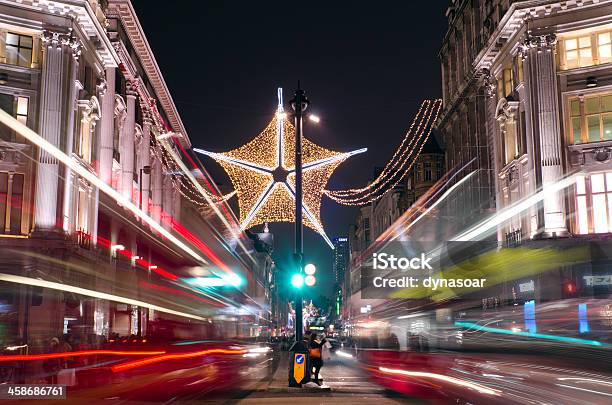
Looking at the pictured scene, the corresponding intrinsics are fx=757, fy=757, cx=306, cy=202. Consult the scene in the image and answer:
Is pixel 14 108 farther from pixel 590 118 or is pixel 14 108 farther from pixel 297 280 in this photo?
pixel 590 118

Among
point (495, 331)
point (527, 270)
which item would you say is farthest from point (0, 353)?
point (527, 270)

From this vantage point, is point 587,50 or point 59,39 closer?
point 587,50

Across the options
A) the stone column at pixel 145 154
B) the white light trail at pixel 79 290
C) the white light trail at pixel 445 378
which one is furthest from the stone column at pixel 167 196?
the white light trail at pixel 79 290

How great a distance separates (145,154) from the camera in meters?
60.7

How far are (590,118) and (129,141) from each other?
32085 mm

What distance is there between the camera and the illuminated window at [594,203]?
3572 centimetres

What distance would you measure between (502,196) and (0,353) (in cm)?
3275

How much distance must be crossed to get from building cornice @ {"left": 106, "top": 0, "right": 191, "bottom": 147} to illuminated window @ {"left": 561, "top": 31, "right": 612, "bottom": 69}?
2777 cm

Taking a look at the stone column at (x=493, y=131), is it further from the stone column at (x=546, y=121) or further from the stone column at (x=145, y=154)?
the stone column at (x=145, y=154)

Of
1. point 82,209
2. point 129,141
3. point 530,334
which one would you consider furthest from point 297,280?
point 129,141

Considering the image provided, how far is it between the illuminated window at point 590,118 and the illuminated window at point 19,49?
1083 inches

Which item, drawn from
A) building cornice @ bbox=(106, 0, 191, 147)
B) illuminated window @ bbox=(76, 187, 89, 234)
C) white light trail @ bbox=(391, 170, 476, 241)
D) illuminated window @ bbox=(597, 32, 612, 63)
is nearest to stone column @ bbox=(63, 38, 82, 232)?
illuminated window @ bbox=(76, 187, 89, 234)

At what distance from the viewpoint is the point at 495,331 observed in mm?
34844

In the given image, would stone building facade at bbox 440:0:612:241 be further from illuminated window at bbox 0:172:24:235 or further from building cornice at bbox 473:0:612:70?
illuminated window at bbox 0:172:24:235
